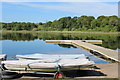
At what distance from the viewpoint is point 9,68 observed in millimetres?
5109

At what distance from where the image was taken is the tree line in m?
39.4

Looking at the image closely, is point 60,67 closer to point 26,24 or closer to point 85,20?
point 85,20

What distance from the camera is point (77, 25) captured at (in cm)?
4491

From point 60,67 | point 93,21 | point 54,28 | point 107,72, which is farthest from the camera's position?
point 54,28

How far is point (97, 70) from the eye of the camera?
18.9 feet

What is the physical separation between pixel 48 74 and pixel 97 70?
1523 millimetres

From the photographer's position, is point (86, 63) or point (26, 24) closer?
point (86, 63)

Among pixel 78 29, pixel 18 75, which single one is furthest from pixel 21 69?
pixel 78 29

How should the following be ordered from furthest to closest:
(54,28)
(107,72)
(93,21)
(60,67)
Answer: (54,28), (93,21), (107,72), (60,67)

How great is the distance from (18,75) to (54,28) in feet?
141

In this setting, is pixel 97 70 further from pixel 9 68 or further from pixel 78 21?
pixel 78 21

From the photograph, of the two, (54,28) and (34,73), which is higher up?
(54,28)

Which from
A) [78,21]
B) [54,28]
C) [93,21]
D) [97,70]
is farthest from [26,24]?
[97,70]

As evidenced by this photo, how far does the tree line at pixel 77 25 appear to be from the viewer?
39381 millimetres
